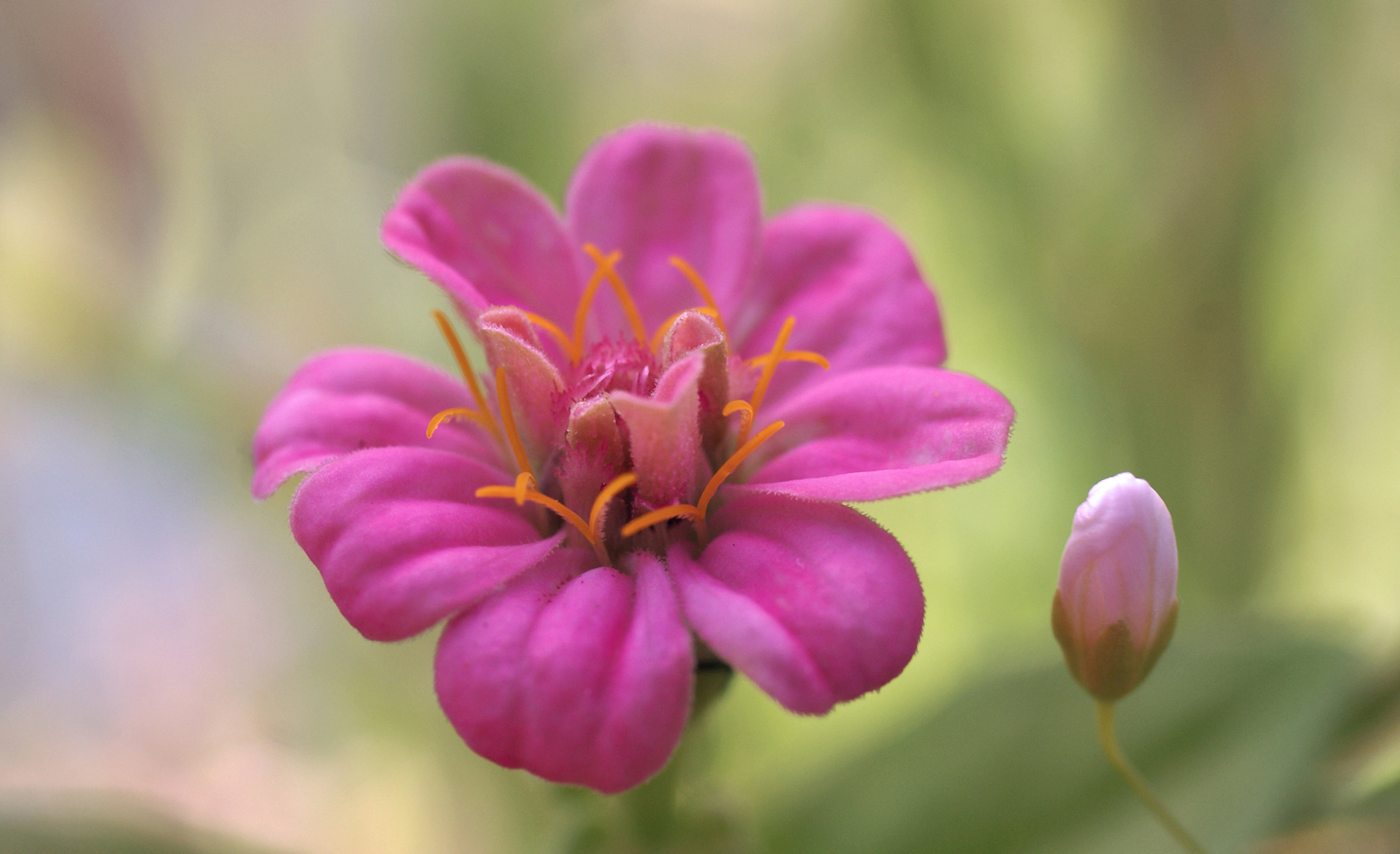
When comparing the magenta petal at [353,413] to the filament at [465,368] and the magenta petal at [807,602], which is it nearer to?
the filament at [465,368]

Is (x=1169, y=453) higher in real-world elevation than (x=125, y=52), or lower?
lower

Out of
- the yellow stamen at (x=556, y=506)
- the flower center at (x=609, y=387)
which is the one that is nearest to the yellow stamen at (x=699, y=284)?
the flower center at (x=609, y=387)

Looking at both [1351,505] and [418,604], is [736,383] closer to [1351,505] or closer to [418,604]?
[418,604]

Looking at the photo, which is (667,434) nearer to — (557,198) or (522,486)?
(522,486)

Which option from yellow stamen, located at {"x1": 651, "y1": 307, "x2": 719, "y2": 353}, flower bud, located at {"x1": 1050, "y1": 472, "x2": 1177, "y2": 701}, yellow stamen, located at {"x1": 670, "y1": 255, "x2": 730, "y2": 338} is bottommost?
flower bud, located at {"x1": 1050, "y1": 472, "x2": 1177, "y2": 701}

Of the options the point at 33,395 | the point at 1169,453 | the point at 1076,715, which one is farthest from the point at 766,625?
the point at 33,395

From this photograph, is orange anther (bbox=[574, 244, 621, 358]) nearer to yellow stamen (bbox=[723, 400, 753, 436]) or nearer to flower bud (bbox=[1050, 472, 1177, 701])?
→ yellow stamen (bbox=[723, 400, 753, 436])

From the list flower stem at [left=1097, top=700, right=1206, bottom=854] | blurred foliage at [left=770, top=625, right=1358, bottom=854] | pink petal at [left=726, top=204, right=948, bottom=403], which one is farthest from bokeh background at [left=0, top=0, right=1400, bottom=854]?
pink petal at [left=726, top=204, right=948, bottom=403]
